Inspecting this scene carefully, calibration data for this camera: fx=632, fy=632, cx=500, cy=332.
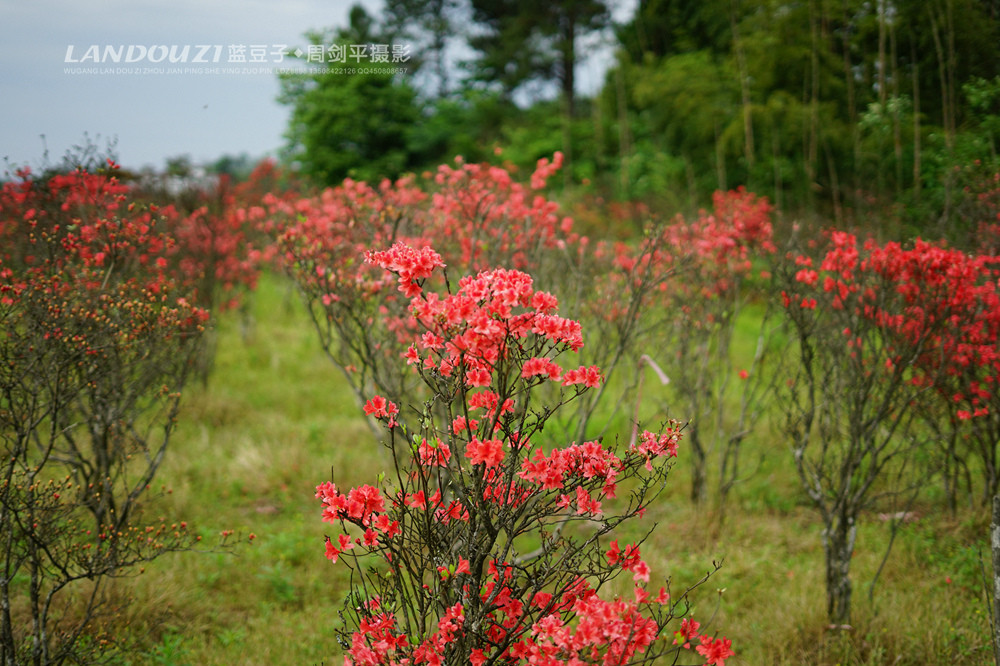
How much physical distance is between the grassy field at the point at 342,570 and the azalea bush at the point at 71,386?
0.39 m

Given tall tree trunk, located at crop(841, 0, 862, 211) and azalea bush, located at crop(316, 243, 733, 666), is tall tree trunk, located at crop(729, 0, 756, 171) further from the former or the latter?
azalea bush, located at crop(316, 243, 733, 666)

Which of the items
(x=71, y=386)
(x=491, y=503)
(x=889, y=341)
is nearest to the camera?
(x=491, y=503)

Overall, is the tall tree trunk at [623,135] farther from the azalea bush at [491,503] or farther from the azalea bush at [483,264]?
the azalea bush at [491,503]

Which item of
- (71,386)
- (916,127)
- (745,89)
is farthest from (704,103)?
(71,386)

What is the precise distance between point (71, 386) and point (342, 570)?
7.36 feet

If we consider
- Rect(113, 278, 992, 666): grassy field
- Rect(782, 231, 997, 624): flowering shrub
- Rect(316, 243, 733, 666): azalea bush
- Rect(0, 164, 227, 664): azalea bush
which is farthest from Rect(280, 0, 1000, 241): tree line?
Rect(0, 164, 227, 664): azalea bush

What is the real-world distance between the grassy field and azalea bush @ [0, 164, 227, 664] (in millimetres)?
385

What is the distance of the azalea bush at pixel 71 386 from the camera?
277 centimetres

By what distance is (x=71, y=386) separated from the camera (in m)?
3.02

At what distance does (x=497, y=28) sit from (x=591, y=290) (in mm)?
20106

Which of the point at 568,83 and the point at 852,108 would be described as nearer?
the point at 852,108

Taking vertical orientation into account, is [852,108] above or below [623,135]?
below

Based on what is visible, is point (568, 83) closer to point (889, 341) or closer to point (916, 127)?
point (916, 127)

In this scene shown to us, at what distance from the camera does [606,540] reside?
464 cm
